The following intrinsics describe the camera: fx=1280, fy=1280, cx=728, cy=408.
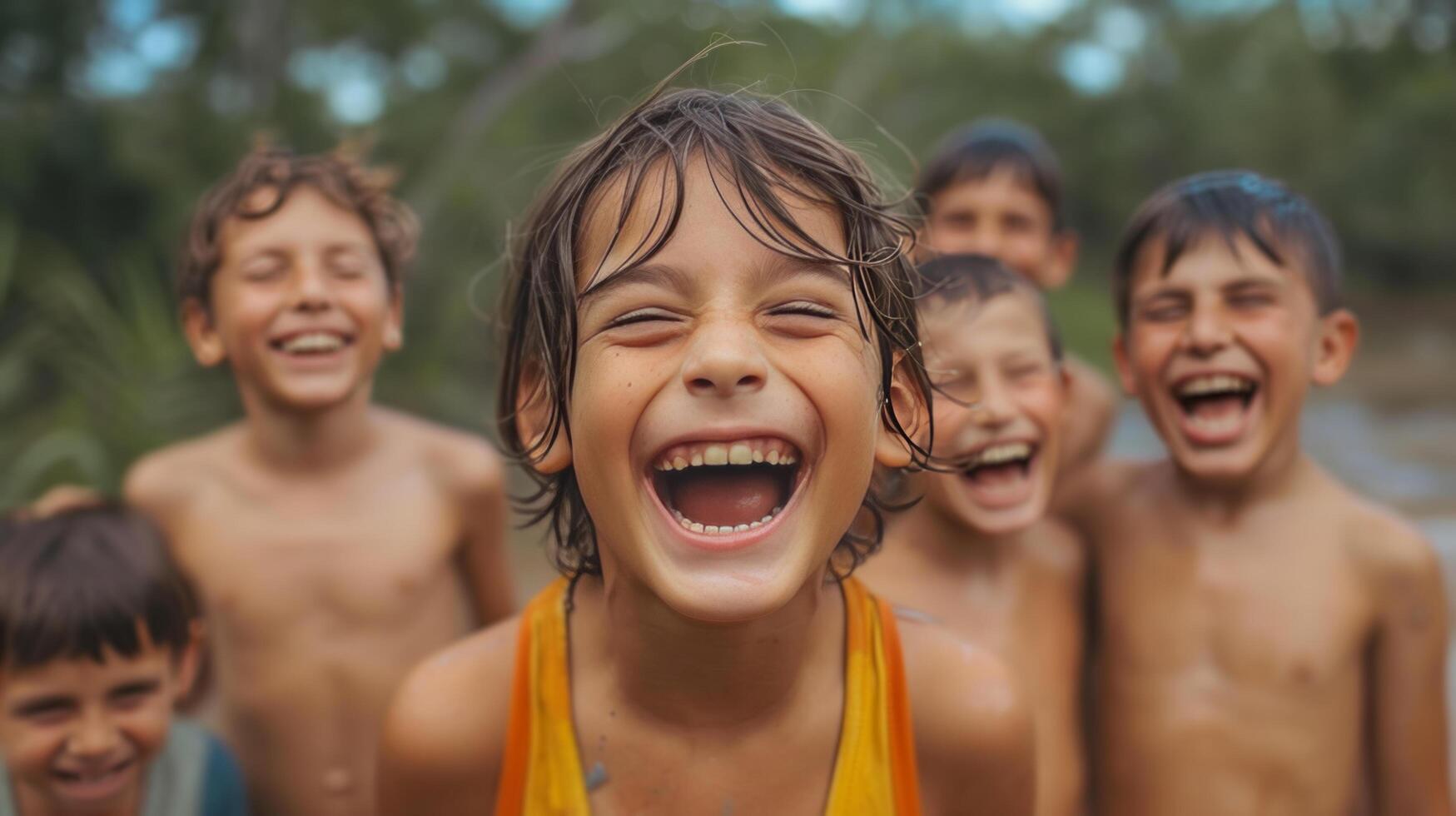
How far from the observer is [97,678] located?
98.3 inches

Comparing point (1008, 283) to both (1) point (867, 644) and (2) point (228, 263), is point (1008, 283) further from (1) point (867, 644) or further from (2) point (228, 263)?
(2) point (228, 263)

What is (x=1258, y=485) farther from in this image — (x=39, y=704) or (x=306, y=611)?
(x=39, y=704)

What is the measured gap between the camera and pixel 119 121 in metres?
7.25

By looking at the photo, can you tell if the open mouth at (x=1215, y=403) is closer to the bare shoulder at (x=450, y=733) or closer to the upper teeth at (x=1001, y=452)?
the upper teeth at (x=1001, y=452)

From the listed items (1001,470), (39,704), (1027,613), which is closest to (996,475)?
(1001,470)

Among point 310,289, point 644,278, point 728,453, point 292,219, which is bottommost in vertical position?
point 728,453

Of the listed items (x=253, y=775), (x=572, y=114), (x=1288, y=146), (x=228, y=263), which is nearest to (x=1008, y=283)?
(x=228, y=263)

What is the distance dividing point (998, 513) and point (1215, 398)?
52 centimetres

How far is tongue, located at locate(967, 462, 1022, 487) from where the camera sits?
2625 millimetres

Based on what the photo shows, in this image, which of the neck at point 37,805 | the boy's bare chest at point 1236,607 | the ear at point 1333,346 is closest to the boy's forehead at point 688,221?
the boy's bare chest at point 1236,607

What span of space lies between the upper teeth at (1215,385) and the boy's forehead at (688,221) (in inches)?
44.6

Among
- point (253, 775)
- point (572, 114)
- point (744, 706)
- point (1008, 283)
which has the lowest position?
point (253, 775)

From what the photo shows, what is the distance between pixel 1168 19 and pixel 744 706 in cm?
2252

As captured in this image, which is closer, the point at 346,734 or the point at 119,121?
the point at 346,734
